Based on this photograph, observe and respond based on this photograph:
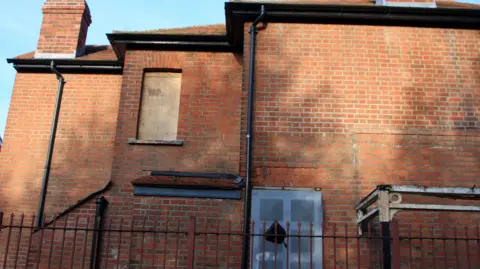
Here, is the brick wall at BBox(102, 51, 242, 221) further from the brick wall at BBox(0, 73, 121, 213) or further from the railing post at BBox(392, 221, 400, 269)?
the railing post at BBox(392, 221, 400, 269)

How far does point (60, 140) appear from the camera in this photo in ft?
36.0

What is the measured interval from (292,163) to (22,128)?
624cm

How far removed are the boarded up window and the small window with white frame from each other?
8.32 ft

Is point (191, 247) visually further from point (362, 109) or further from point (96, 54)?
point (96, 54)

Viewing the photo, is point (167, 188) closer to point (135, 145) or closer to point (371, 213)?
point (135, 145)

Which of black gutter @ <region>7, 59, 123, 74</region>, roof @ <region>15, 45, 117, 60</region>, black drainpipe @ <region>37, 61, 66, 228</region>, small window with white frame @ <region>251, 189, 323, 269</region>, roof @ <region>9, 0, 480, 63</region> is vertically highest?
roof @ <region>15, 45, 117, 60</region>

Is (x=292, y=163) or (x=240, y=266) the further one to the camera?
(x=292, y=163)

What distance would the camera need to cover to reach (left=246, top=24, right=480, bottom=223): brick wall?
8.52 metres

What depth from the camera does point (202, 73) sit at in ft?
33.9

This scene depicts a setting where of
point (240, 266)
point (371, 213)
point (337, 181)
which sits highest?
point (337, 181)

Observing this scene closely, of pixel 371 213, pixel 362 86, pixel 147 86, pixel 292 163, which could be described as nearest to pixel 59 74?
pixel 147 86

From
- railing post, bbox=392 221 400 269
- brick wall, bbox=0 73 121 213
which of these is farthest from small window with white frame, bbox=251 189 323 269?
brick wall, bbox=0 73 121 213

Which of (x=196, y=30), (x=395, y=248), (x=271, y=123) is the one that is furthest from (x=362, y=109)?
(x=196, y=30)

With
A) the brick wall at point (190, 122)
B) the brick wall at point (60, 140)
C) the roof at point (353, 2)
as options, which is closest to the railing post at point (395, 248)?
the brick wall at point (190, 122)
